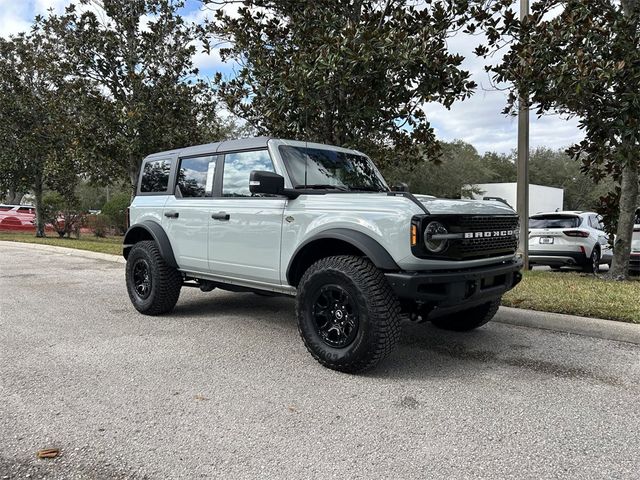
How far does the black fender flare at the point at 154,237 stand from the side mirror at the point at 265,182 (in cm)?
203

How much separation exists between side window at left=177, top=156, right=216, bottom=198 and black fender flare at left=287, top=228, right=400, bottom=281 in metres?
1.86

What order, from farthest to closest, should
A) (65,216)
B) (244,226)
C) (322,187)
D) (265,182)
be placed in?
(65,216)
(244,226)
(322,187)
(265,182)

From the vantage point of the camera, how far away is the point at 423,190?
47.0m

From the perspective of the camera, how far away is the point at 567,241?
11008 millimetres

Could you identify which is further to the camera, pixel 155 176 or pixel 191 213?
pixel 155 176

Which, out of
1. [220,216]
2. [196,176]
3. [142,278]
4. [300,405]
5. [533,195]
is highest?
[533,195]

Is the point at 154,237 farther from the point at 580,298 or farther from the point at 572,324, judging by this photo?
the point at 580,298

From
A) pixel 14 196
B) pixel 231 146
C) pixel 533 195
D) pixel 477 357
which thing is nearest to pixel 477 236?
pixel 477 357

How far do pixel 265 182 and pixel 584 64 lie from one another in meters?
4.97

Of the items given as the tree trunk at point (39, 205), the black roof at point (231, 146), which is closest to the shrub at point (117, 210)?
the tree trunk at point (39, 205)

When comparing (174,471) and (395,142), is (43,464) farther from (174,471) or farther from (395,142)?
(395,142)

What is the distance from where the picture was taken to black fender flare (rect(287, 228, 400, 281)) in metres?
3.72

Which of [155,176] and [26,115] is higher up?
[26,115]

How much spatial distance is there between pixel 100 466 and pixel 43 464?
30 cm
